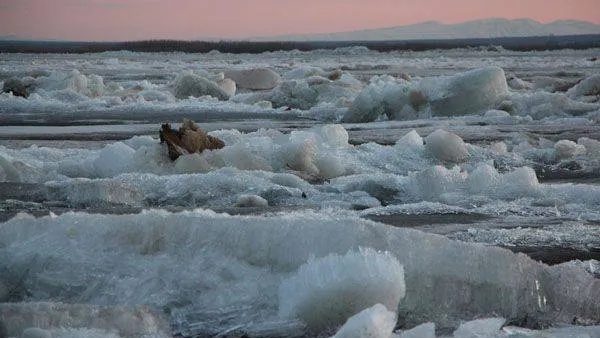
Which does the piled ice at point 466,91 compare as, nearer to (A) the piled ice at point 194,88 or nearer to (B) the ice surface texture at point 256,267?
(A) the piled ice at point 194,88

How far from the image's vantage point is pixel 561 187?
243 inches

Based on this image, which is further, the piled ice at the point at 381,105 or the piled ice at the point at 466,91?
the piled ice at the point at 466,91

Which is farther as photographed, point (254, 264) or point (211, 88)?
point (211, 88)

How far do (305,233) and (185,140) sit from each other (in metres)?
4.02

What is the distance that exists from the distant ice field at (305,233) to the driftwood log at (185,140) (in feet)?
0.40

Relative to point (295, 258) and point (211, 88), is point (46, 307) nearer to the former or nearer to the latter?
point (295, 258)

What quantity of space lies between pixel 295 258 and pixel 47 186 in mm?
3402

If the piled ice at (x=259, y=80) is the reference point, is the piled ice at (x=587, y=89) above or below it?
above

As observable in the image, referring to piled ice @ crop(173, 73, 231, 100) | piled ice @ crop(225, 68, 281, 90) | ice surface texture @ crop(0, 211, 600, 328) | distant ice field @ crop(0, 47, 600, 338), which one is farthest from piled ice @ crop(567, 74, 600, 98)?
ice surface texture @ crop(0, 211, 600, 328)

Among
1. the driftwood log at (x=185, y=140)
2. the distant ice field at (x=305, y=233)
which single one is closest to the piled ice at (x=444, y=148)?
the distant ice field at (x=305, y=233)

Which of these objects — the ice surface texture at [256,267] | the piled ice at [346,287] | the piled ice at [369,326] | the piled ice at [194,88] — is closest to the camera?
the piled ice at [369,326]

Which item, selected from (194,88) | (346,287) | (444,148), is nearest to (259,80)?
(194,88)

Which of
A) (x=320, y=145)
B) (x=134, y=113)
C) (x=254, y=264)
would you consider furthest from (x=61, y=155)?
(x=134, y=113)

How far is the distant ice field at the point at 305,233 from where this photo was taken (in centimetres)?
289
